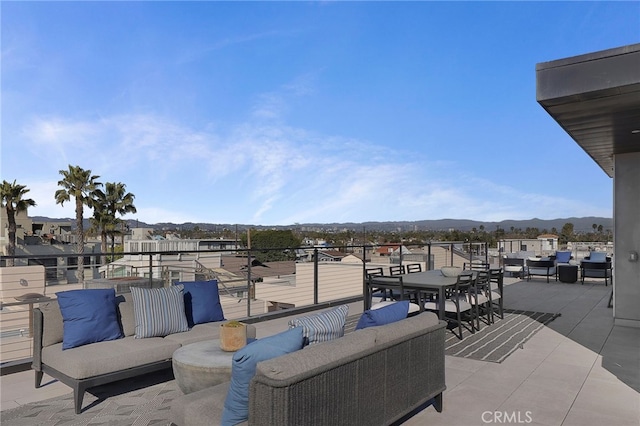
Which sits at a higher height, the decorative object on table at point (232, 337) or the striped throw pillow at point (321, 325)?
the striped throw pillow at point (321, 325)

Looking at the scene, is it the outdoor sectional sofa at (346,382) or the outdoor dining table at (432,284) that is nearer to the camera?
the outdoor sectional sofa at (346,382)

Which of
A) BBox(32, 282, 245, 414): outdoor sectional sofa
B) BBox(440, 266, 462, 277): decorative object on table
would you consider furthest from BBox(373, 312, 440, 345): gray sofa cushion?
BBox(440, 266, 462, 277): decorative object on table

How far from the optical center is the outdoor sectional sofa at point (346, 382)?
1829 millimetres

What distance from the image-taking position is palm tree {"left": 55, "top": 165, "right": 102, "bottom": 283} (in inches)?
1069

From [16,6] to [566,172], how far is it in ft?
57.8

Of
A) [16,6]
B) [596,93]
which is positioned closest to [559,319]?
[596,93]

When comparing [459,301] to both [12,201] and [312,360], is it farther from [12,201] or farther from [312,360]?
[12,201]

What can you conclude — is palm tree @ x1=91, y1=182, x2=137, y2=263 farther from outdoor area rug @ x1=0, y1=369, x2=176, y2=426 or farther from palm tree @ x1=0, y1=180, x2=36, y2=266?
outdoor area rug @ x1=0, y1=369, x2=176, y2=426

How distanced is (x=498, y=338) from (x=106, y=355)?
14.2 ft

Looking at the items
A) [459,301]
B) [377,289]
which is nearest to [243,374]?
[459,301]

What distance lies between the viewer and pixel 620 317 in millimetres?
6195

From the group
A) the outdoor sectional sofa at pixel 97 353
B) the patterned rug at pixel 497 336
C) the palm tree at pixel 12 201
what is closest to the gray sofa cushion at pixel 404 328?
the patterned rug at pixel 497 336

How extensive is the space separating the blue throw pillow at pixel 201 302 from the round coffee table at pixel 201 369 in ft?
4.52

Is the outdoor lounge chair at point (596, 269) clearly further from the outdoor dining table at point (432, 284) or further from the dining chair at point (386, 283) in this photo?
the dining chair at point (386, 283)
